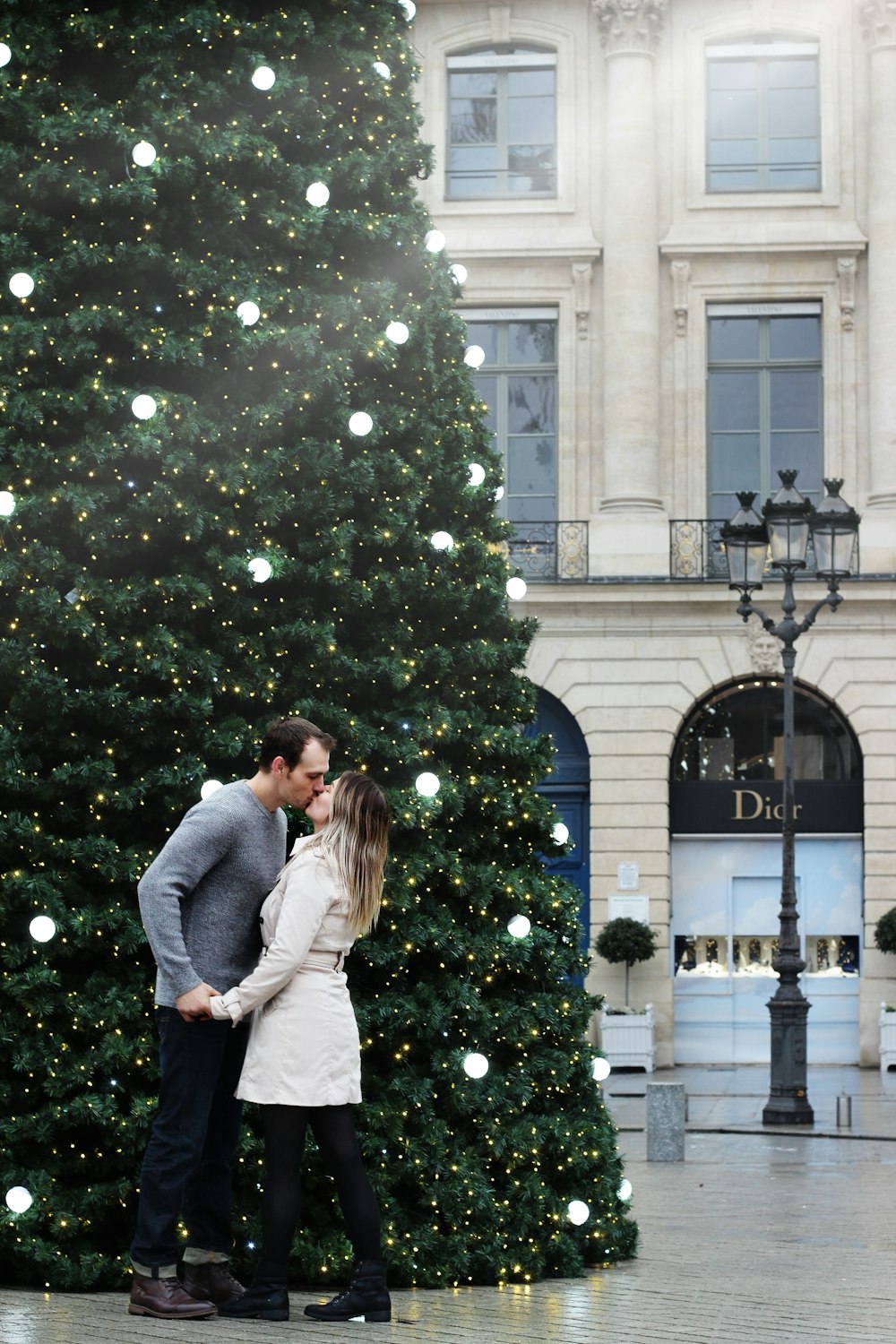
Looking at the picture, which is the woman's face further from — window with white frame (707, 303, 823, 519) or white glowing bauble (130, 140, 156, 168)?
window with white frame (707, 303, 823, 519)

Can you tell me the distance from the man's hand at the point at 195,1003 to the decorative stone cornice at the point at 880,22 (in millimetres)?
25495

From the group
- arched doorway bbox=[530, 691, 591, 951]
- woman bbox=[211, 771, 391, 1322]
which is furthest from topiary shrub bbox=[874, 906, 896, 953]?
woman bbox=[211, 771, 391, 1322]

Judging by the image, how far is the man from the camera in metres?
6.62

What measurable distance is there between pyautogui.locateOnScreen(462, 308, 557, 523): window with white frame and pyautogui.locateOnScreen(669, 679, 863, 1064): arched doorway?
4.35m

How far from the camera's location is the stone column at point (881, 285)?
2822 centimetres

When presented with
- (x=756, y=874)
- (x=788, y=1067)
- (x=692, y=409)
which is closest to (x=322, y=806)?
(x=788, y=1067)

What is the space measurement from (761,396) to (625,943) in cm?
827

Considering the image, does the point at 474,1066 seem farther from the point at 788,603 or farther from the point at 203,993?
the point at 788,603

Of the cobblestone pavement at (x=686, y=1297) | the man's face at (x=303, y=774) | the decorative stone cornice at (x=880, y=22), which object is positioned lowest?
the cobblestone pavement at (x=686, y=1297)

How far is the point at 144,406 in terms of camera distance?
7.79m

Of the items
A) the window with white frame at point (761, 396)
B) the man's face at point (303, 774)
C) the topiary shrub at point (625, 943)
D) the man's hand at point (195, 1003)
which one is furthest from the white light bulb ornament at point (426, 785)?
the window with white frame at point (761, 396)

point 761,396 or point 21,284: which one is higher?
point 761,396

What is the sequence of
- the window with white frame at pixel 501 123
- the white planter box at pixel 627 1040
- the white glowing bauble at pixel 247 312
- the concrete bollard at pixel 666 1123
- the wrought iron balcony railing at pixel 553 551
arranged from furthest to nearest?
1. the window with white frame at pixel 501 123
2. the wrought iron balcony railing at pixel 553 551
3. the white planter box at pixel 627 1040
4. the concrete bollard at pixel 666 1123
5. the white glowing bauble at pixel 247 312

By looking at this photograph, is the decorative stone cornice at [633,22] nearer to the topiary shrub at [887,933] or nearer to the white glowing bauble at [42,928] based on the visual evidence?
the topiary shrub at [887,933]
